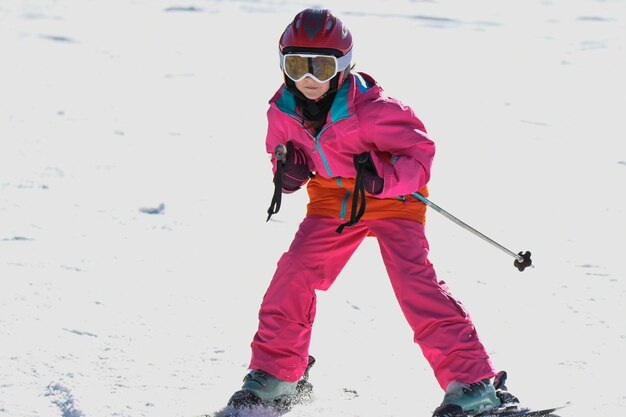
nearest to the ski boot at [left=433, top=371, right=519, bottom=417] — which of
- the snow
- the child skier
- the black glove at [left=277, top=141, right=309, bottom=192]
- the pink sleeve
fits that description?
the child skier

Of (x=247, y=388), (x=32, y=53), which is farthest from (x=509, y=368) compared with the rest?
(x=32, y=53)

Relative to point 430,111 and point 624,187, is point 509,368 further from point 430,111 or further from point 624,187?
point 430,111

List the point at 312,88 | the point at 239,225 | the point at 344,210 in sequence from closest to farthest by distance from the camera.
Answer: the point at 312,88 < the point at 344,210 < the point at 239,225

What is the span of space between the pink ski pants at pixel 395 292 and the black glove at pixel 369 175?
246 millimetres

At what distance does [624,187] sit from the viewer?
655cm

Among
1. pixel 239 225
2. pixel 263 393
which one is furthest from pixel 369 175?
pixel 239 225

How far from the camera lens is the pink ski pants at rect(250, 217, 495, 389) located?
10.4 ft

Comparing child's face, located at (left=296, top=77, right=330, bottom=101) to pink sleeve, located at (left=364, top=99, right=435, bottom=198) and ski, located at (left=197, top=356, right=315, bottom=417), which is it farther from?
ski, located at (left=197, top=356, right=315, bottom=417)

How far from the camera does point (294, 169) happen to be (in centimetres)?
330

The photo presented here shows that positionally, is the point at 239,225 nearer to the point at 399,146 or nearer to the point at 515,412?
the point at 399,146

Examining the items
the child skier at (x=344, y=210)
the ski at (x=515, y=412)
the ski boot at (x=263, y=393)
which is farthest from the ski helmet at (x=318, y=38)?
the ski at (x=515, y=412)

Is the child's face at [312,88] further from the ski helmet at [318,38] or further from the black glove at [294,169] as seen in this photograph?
the black glove at [294,169]

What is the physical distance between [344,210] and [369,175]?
10.9 inches

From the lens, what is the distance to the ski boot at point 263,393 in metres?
3.26
